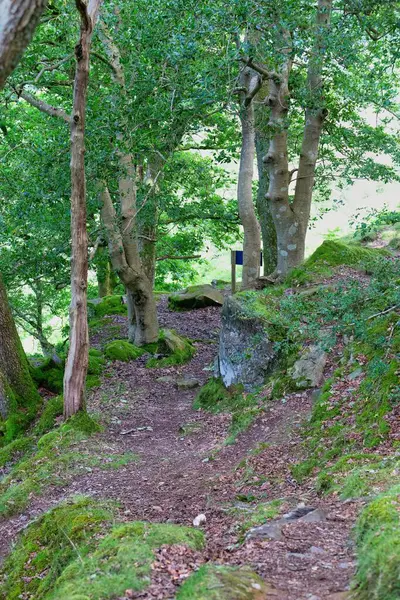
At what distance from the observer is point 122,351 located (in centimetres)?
1491

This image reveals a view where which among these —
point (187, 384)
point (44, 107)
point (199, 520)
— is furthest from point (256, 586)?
point (44, 107)

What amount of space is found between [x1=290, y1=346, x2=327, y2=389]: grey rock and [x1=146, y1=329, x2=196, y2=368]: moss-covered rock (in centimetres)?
542

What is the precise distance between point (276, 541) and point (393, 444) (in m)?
2.09

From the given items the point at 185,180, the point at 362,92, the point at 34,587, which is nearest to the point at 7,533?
the point at 34,587

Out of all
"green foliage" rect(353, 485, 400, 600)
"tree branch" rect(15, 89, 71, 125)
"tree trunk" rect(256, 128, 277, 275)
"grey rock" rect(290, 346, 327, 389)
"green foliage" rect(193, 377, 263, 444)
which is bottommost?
"green foliage" rect(193, 377, 263, 444)

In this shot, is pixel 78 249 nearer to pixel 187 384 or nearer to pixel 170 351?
pixel 187 384

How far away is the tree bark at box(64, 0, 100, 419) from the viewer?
907cm

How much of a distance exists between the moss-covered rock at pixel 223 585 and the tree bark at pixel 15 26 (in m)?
3.13

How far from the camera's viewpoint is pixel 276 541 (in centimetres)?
475

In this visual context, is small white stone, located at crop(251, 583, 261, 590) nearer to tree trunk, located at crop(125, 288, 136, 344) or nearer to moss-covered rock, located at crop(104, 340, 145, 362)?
moss-covered rock, located at crop(104, 340, 145, 362)

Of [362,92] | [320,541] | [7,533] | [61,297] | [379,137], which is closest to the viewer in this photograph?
[320,541]

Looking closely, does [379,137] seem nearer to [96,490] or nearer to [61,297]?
[96,490]

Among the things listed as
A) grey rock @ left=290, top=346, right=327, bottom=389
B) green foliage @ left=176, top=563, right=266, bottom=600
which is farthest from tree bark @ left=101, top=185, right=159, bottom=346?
green foliage @ left=176, top=563, right=266, bottom=600

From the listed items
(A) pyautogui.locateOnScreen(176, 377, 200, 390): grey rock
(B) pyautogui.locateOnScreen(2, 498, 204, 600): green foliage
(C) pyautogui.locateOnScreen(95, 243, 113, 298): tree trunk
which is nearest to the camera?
(B) pyautogui.locateOnScreen(2, 498, 204, 600): green foliage
